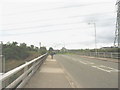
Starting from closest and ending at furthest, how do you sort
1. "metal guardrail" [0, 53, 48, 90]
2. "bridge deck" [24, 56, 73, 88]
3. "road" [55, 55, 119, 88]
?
"metal guardrail" [0, 53, 48, 90] → "bridge deck" [24, 56, 73, 88] → "road" [55, 55, 119, 88]

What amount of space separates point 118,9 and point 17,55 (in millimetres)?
27989

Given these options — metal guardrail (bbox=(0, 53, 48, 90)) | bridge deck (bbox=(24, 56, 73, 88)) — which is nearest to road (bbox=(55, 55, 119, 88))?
bridge deck (bbox=(24, 56, 73, 88))

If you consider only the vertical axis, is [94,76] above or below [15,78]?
below

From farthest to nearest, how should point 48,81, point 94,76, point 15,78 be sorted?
1. point 94,76
2. point 48,81
3. point 15,78

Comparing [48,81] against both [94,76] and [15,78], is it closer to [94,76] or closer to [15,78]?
[15,78]

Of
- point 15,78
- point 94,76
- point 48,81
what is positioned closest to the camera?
point 15,78

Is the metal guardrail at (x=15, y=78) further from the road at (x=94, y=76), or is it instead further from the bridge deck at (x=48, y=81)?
the road at (x=94, y=76)

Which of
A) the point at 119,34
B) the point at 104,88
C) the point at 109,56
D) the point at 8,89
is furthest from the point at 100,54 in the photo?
the point at 8,89

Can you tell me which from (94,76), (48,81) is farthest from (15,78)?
(94,76)

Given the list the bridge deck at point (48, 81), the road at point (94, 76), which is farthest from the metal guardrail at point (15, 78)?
the road at point (94, 76)

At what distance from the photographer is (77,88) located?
8.71 meters

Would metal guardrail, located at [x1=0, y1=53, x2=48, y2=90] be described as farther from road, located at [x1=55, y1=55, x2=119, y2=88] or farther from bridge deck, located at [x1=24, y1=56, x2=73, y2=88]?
road, located at [x1=55, y1=55, x2=119, y2=88]

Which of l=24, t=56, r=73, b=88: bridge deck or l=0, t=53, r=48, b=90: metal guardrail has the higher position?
l=0, t=53, r=48, b=90: metal guardrail

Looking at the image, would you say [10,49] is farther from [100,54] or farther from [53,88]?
[53,88]
